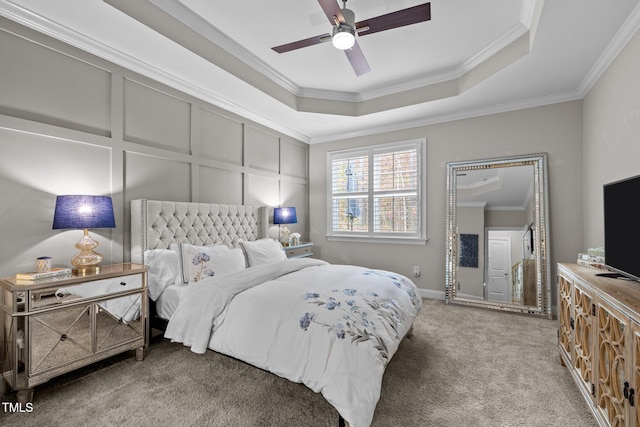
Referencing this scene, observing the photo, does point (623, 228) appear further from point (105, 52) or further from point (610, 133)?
point (105, 52)

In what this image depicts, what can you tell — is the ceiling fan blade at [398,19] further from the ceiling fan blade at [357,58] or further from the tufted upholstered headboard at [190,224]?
the tufted upholstered headboard at [190,224]

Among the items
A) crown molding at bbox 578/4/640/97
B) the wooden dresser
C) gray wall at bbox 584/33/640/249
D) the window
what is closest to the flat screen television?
the wooden dresser

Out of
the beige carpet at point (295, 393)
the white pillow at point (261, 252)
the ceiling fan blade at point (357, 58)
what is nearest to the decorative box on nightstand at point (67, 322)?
the beige carpet at point (295, 393)

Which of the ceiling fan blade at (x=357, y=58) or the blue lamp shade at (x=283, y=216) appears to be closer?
the ceiling fan blade at (x=357, y=58)

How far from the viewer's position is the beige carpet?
186 cm

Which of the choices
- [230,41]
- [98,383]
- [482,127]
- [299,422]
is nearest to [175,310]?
[98,383]

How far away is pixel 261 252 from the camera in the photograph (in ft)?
11.6

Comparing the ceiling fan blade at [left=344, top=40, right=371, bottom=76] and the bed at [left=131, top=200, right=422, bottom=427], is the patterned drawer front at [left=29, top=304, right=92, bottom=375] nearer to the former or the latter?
the bed at [left=131, top=200, right=422, bottom=427]

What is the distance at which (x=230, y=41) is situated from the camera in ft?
10.1

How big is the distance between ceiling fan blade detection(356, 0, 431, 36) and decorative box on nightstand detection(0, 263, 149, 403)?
271cm

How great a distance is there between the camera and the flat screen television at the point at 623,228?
70.1 inches

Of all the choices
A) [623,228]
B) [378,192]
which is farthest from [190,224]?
[623,228]

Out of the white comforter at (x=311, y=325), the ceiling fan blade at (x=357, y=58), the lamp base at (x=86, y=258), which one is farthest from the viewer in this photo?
the ceiling fan blade at (x=357, y=58)

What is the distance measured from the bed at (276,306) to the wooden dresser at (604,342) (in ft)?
3.68
